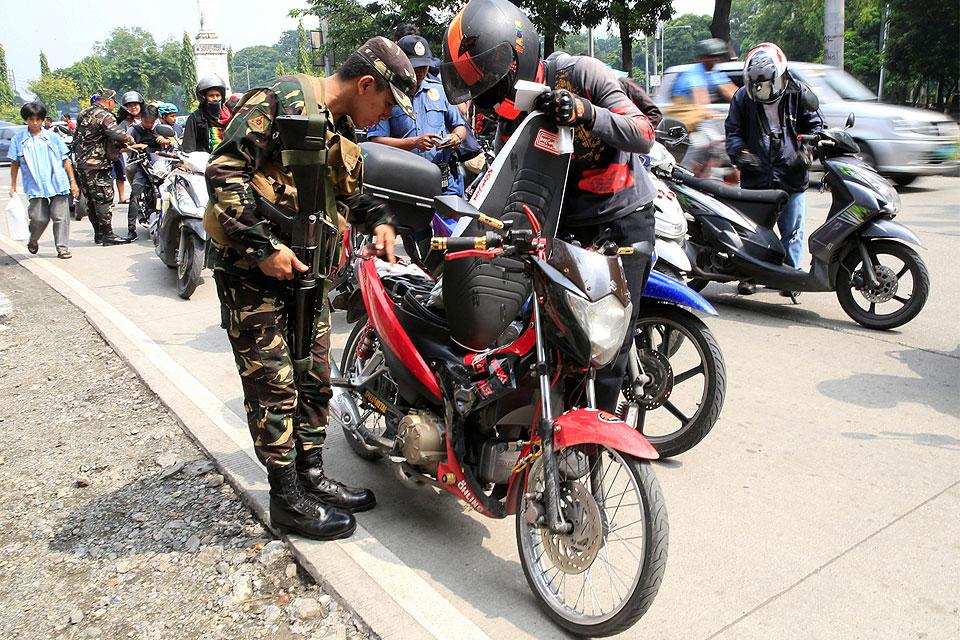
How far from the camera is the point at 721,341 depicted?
5.55 meters

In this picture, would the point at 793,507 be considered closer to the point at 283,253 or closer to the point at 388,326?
the point at 388,326

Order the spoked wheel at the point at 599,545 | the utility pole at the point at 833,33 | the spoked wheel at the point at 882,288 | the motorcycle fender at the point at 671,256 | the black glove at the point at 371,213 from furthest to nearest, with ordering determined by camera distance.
→ 1. the utility pole at the point at 833,33
2. the spoked wheel at the point at 882,288
3. the motorcycle fender at the point at 671,256
4. the black glove at the point at 371,213
5. the spoked wheel at the point at 599,545

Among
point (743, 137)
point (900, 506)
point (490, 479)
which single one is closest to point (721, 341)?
point (743, 137)

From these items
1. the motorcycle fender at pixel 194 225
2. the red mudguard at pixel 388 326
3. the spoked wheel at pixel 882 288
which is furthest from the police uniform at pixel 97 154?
the spoked wheel at pixel 882 288

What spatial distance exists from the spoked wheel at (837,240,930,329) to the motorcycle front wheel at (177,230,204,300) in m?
5.27

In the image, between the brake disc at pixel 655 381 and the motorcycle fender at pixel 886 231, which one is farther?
the motorcycle fender at pixel 886 231

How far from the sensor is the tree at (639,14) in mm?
22453

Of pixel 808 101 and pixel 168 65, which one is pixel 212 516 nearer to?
pixel 808 101

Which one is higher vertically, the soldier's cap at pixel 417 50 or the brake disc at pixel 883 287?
the soldier's cap at pixel 417 50

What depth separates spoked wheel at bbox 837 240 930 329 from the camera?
535 centimetres

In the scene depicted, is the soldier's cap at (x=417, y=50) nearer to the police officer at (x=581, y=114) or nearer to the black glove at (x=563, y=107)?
the police officer at (x=581, y=114)

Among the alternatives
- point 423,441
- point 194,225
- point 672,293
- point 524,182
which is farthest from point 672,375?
point 194,225

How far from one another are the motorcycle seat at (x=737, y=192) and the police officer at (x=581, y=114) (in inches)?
102

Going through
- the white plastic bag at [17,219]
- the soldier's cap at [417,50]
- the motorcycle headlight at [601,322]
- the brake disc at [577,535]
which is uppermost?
the soldier's cap at [417,50]
